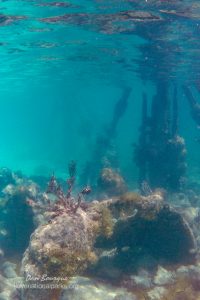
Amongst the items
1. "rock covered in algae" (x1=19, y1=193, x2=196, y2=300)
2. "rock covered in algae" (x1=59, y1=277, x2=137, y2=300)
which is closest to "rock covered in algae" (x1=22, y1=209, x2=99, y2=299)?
"rock covered in algae" (x1=19, y1=193, x2=196, y2=300)

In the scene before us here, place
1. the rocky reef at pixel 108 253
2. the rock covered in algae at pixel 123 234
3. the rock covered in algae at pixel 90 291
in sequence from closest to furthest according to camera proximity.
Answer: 1. the rock covered in algae at pixel 90 291
2. the rocky reef at pixel 108 253
3. the rock covered in algae at pixel 123 234

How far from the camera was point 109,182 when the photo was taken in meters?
19.0

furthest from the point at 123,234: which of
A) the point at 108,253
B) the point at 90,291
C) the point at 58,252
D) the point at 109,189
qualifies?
the point at 109,189

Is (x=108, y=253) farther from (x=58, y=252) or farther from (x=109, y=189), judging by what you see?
(x=109, y=189)

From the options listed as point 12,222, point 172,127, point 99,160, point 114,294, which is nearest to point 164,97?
point 172,127

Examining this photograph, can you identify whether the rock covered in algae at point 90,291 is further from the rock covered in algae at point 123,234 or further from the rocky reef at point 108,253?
the rock covered in algae at point 123,234

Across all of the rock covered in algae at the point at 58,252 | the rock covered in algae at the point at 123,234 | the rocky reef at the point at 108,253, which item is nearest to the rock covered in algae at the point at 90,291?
the rocky reef at the point at 108,253

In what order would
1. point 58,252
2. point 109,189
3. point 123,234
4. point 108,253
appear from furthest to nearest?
point 109,189 → point 123,234 → point 108,253 → point 58,252

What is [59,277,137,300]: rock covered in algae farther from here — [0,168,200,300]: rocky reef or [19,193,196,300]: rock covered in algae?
[19,193,196,300]: rock covered in algae

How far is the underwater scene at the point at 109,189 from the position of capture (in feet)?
24.0

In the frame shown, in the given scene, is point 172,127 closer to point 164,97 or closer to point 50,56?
point 164,97

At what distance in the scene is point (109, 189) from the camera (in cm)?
1897

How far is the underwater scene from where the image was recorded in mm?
7320

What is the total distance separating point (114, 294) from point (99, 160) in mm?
25291
